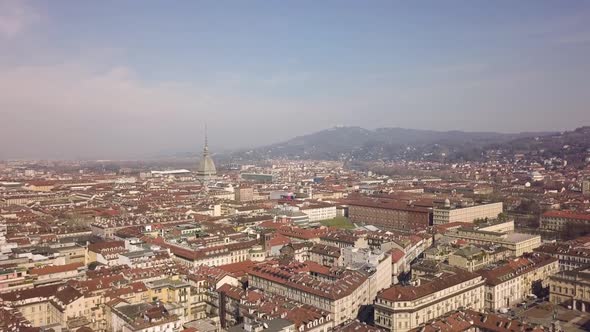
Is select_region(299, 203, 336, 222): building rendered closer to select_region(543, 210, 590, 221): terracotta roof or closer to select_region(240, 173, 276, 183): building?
select_region(543, 210, 590, 221): terracotta roof

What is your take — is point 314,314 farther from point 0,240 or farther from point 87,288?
point 0,240

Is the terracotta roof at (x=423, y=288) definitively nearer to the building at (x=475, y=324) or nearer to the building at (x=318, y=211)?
the building at (x=475, y=324)

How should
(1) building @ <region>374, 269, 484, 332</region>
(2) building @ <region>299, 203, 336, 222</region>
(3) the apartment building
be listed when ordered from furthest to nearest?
(2) building @ <region>299, 203, 336, 222</region> < (3) the apartment building < (1) building @ <region>374, 269, 484, 332</region>

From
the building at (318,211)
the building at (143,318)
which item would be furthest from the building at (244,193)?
the building at (143,318)

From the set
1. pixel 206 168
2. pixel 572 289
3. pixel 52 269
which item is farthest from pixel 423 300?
pixel 206 168

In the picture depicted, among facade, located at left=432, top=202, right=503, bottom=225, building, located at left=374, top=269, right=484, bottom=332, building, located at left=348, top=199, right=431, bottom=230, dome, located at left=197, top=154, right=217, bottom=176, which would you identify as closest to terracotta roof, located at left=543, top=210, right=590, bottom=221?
facade, located at left=432, top=202, right=503, bottom=225

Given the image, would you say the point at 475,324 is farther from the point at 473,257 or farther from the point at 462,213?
the point at 462,213
